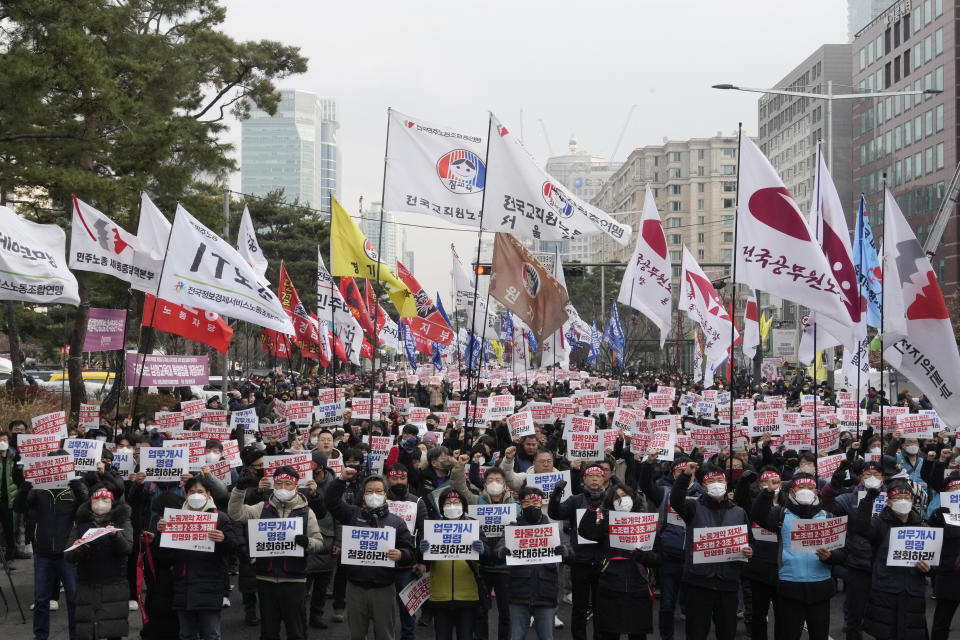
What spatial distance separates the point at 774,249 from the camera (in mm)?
10844

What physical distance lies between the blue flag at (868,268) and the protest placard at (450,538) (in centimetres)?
→ 1079

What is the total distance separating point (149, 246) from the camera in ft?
50.4

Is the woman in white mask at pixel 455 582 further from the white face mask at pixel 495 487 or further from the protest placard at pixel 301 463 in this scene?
the protest placard at pixel 301 463

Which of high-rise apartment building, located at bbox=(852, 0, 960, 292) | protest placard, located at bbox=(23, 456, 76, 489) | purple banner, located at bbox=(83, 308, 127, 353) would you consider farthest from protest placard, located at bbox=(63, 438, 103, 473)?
high-rise apartment building, located at bbox=(852, 0, 960, 292)

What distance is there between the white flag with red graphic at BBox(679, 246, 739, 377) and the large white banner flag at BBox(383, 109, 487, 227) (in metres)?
8.71

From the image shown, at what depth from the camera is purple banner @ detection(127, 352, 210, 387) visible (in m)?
16.7

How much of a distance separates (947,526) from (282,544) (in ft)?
18.4

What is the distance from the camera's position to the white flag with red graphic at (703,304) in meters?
21.3

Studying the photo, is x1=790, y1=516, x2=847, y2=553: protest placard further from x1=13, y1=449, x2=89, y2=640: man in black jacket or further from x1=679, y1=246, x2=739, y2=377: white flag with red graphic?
x1=679, y1=246, x2=739, y2=377: white flag with red graphic

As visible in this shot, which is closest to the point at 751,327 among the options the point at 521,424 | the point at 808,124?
the point at 521,424

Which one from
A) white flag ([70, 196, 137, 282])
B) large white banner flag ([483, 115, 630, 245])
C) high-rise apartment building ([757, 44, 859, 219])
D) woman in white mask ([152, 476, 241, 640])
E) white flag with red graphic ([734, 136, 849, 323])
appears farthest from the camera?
high-rise apartment building ([757, 44, 859, 219])

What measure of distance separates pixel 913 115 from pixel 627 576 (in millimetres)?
71086

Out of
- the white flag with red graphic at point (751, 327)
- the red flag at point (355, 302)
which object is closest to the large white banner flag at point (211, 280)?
the red flag at point (355, 302)

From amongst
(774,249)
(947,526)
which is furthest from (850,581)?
(774,249)
